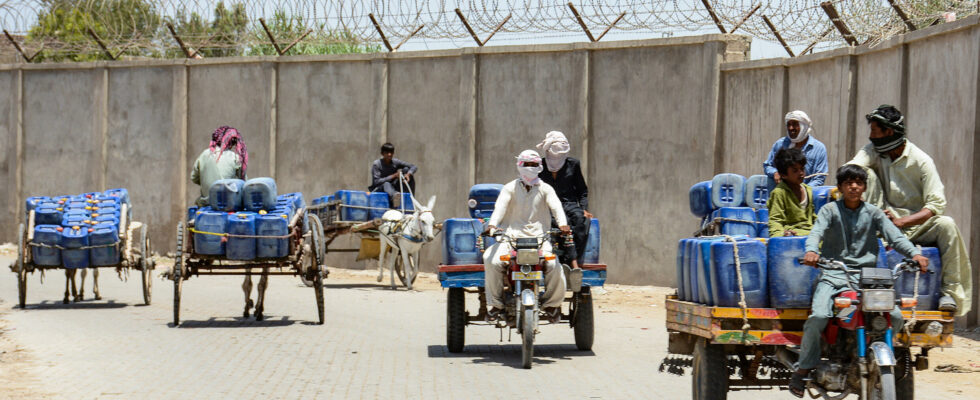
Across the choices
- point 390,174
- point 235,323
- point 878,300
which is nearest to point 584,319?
point 235,323

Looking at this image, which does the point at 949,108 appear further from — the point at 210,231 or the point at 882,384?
the point at 210,231

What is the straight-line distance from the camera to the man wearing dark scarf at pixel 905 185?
291 inches

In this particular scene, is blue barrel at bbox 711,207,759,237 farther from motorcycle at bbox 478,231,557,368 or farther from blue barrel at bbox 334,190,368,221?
blue barrel at bbox 334,190,368,221

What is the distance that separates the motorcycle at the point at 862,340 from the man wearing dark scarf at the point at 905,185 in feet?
1.99

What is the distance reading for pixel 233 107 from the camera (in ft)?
81.5

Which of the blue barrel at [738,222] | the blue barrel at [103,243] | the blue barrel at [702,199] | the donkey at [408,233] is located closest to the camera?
the blue barrel at [738,222]

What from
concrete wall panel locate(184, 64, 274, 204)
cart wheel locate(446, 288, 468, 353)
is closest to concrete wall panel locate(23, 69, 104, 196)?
concrete wall panel locate(184, 64, 274, 204)

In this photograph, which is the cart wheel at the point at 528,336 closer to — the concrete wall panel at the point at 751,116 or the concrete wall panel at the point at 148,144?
the concrete wall panel at the point at 751,116

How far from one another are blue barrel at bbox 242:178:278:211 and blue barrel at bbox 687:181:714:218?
5.15 meters

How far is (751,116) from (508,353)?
816 cm

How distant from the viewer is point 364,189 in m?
23.3

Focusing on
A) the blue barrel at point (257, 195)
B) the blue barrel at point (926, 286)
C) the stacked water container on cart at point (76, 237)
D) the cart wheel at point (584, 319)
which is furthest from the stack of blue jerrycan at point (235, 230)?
the blue barrel at point (926, 286)

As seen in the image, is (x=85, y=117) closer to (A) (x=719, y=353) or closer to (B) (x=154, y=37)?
(B) (x=154, y=37)

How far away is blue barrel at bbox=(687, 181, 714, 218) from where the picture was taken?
35.4 feet
